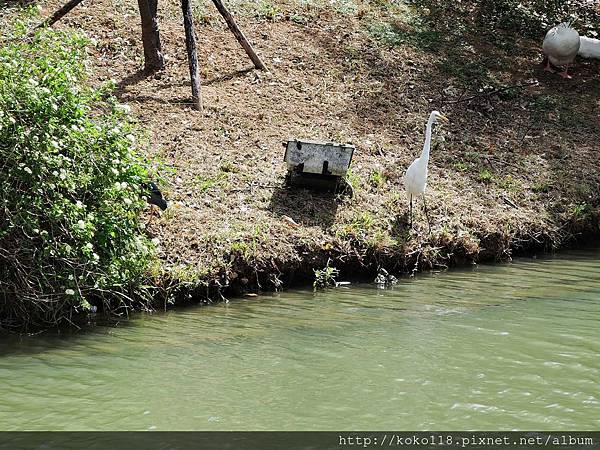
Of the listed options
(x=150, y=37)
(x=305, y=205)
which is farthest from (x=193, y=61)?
(x=305, y=205)

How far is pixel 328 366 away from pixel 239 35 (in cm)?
793

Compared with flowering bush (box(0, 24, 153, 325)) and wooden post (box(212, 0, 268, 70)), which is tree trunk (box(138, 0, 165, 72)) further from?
flowering bush (box(0, 24, 153, 325))

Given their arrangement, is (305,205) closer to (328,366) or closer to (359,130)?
(359,130)

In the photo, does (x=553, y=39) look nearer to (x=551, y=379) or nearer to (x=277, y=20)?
(x=277, y=20)

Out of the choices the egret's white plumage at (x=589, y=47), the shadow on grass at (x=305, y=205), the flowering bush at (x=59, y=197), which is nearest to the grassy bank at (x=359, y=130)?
the shadow on grass at (x=305, y=205)

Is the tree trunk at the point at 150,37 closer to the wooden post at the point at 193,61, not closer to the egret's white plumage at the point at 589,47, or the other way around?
the wooden post at the point at 193,61

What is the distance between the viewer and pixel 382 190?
10883mm

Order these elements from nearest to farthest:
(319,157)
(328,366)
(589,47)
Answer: (328,366) < (319,157) < (589,47)

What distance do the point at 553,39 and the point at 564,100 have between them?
1.21 meters

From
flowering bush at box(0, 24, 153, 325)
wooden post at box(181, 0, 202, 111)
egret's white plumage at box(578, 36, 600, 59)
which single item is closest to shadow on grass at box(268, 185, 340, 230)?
wooden post at box(181, 0, 202, 111)

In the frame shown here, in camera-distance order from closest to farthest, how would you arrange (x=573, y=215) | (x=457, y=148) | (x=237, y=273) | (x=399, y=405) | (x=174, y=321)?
1. (x=399, y=405)
2. (x=174, y=321)
3. (x=237, y=273)
4. (x=573, y=215)
5. (x=457, y=148)

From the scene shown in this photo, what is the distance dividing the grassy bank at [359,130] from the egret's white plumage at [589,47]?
0.39m

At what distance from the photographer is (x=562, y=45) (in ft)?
49.3

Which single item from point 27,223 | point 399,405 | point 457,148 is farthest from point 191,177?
point 399,405
